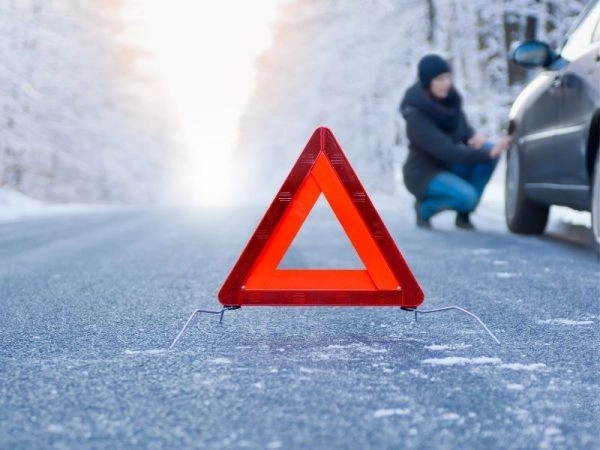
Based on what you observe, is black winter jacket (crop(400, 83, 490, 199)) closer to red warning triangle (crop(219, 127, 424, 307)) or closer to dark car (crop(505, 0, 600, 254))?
dark car (crop(505, 0, 600, 254))

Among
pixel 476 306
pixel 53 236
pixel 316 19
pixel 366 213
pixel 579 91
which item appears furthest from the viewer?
pixel 316 19

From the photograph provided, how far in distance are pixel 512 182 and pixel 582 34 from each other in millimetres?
2099

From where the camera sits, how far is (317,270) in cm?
366

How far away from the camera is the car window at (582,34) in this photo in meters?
6.38

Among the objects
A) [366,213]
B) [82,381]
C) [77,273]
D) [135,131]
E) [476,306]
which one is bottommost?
[135,131]

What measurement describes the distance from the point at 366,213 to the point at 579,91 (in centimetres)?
319

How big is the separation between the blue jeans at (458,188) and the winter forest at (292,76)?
11.9m

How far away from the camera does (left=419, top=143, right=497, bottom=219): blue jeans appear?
30.5 feet

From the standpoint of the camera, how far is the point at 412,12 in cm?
2675

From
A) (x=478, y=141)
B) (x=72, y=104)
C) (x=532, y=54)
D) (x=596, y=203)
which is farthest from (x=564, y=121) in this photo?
(x=72, y=104)

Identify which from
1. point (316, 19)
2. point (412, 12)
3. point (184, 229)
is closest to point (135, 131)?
point (316, 19)

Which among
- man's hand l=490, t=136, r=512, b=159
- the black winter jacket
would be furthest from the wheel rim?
the black winter jacket

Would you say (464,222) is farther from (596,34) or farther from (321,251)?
(596,34)

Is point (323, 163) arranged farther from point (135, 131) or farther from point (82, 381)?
point (135, 131)
